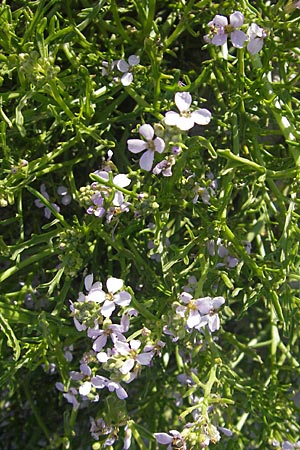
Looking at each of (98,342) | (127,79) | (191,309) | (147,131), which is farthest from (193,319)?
(127,79)

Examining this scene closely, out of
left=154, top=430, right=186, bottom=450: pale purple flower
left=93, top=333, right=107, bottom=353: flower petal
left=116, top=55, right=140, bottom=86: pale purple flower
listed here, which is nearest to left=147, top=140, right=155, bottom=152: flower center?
left=116, top=55, right=140, bottom=86: pale purple flower

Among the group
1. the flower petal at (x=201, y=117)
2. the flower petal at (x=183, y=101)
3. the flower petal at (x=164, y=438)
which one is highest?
the flower petal at (x=183, y=101)

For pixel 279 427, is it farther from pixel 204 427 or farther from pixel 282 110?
pixel 282 110

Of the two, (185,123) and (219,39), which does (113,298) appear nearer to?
(185,123)

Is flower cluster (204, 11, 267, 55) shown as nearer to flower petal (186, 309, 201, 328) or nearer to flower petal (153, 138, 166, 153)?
flower petal (153, 138, 166, 153)

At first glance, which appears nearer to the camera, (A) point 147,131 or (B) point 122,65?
(A) point 147,131

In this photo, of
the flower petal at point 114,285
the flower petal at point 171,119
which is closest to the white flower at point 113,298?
the flower petal at point 114,285

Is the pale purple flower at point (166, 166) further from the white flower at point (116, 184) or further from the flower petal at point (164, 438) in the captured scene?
the flower petal at point (164, 438)
